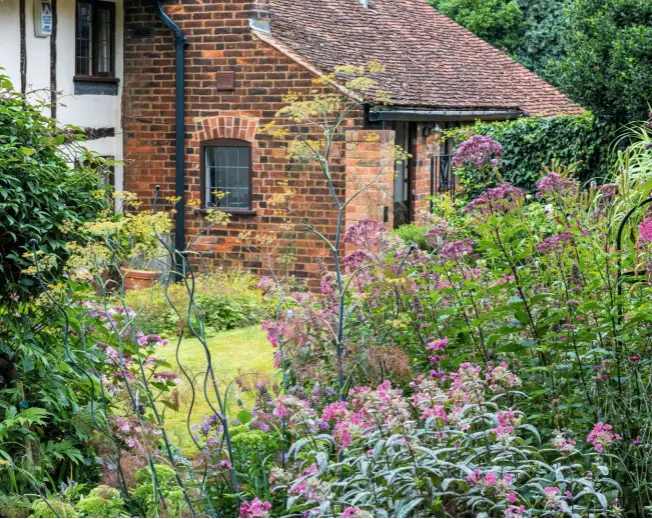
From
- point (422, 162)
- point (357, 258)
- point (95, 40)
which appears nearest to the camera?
point (357, 258)

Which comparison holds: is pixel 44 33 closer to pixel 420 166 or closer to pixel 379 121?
pixel 379 121

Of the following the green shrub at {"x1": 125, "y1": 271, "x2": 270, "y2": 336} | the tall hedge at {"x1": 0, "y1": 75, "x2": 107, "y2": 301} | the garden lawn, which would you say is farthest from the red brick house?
→ the tall hedge at {"x1": 0, "y1": 75, "x2": 107, "y2": 301}

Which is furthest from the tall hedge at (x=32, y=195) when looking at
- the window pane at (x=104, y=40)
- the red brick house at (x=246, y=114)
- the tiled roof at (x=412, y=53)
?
the window pane at (x=104, y=40)

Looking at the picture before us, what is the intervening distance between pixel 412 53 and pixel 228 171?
4891mm

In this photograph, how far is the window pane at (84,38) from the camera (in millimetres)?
14820

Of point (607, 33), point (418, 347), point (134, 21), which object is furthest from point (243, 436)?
point (134, 21)

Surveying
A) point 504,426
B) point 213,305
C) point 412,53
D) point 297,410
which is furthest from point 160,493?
point 412,53

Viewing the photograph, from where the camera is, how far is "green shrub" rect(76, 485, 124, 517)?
4.38m

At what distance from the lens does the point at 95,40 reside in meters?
15.3

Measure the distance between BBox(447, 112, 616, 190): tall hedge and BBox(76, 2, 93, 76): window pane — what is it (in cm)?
535

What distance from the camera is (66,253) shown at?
5.73 metres

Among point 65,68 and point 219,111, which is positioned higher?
point 65,68

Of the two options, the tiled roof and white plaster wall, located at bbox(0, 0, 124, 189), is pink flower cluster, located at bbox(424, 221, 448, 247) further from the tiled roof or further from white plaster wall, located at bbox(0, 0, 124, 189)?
the tiled roof

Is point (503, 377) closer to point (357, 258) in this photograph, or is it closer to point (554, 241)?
point (554, 241)
